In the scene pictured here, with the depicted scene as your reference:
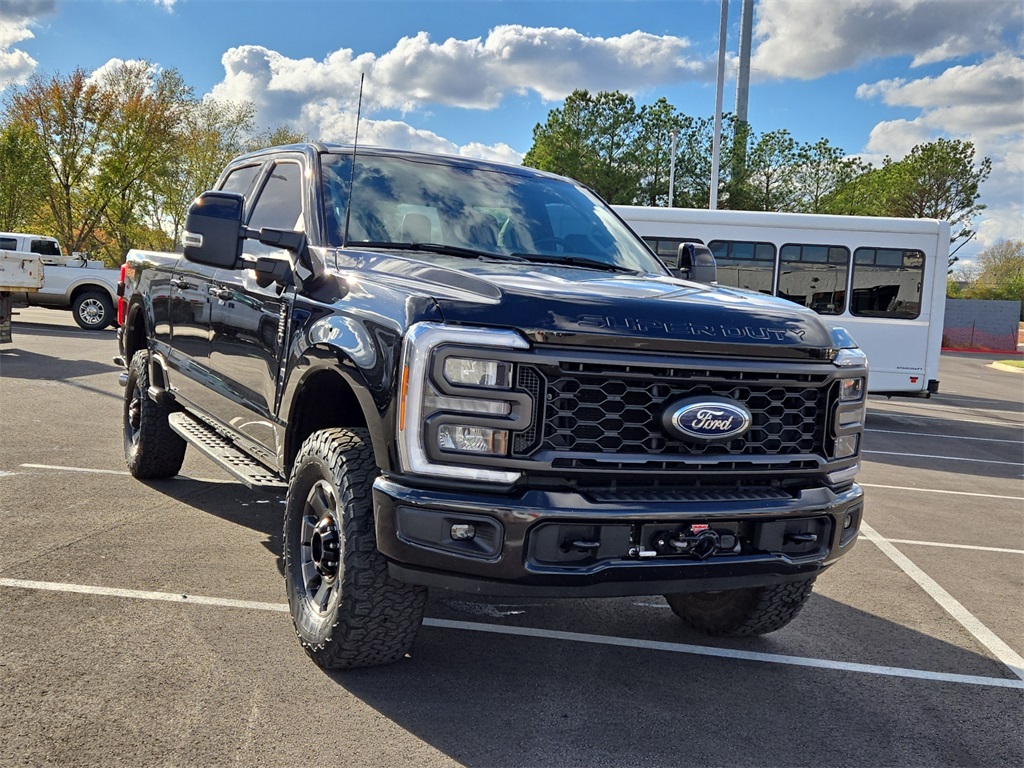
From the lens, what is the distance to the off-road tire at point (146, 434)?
620 cm

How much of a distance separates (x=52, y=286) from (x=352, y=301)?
61.9 ft

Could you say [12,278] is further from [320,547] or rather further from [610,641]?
[610,641]

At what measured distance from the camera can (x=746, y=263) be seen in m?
14.4

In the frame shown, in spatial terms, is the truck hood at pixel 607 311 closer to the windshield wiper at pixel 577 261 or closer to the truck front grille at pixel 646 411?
the truck front grille at pixel 646 411

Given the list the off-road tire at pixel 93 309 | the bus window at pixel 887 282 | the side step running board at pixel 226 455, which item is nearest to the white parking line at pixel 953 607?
the side step running board at pixel 226 455

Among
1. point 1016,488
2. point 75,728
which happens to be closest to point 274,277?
point 75,728

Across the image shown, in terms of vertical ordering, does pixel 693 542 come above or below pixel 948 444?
above

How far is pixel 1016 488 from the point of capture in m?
8.85

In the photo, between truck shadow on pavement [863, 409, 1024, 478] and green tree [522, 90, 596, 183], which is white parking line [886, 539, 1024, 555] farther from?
green tree [522, 90, 596, 183]

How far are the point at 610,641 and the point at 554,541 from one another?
130 centimetres

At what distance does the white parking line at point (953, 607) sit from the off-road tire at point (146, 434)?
14.9ft

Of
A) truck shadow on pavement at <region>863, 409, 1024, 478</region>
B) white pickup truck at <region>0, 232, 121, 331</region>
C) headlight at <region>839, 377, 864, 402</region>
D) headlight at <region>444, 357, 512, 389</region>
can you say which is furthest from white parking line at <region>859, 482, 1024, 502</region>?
white pickup truck at <region>0, 232, 121, 331</region>

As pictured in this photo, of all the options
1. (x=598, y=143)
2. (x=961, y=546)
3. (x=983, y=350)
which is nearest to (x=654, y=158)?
(x=598, y=143)

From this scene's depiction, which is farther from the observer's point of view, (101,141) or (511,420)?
(101,141)
